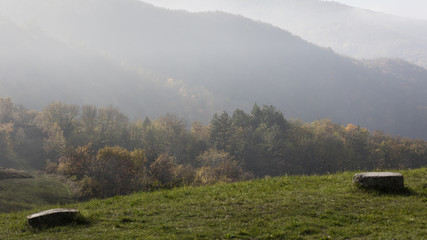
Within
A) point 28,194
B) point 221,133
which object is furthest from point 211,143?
point 28,194

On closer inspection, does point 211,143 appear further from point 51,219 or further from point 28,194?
point 51,219

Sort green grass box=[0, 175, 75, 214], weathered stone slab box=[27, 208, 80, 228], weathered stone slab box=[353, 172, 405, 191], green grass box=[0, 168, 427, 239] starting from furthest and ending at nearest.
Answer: green grass box=[0, 175, 75, 214] → weathered stone slab box=[353, 172, 405, 191] → weathered stone slab box=[27, 208, 80, 228] → green grass box=[0, 168, 427, 239]

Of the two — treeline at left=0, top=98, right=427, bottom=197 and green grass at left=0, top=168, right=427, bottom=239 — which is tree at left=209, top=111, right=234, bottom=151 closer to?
treeline at left=0, top=98, right=427, bottom=197

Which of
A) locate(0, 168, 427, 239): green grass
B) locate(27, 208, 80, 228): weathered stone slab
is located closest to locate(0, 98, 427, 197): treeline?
locate(0, 168, 427, 239): green grass

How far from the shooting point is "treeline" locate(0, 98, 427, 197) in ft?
283

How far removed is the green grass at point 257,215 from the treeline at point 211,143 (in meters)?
61.3

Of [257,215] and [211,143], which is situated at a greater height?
[257,215]

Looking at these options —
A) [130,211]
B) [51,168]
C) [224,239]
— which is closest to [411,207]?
[224,239]

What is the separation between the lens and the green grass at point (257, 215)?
424 inches

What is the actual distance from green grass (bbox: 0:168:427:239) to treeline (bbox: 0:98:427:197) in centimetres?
6127

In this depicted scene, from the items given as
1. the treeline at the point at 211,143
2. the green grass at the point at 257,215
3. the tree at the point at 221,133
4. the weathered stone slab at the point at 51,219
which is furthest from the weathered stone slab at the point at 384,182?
the tree at the point at 221,133

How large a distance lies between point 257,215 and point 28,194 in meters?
21.7

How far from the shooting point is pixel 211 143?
102 metres

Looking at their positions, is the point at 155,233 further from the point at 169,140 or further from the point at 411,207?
the point at 169,140
